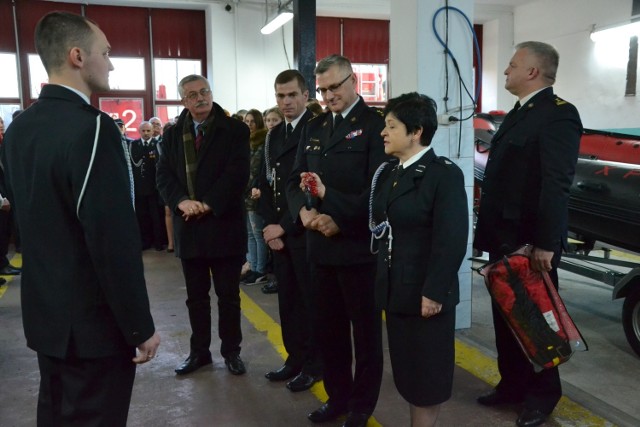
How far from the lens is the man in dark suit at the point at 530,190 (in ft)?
8.08

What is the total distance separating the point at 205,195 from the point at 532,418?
6.52ft

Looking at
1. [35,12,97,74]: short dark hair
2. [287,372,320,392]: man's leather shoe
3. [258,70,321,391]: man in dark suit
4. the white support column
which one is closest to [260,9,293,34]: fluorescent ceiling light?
the white support column

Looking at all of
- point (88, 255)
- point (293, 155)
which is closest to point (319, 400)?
point (293, 155)

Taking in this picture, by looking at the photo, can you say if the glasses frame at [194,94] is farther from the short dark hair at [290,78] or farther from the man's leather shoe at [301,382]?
the man's leather shoe at [301,382]

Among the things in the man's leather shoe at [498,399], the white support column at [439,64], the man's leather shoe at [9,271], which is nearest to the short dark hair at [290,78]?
the white support column at [439,64]

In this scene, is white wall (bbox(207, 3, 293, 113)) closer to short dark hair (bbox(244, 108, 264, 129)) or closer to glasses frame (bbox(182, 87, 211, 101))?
short dark hair (bbox(244, 108, 264, 129))

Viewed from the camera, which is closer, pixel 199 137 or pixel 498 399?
pixel 498 399

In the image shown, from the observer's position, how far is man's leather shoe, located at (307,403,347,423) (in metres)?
2.65

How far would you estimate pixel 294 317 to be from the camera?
123 inches

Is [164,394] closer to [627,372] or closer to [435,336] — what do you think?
[435,336]

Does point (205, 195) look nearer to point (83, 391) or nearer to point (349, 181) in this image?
point (349, 181)

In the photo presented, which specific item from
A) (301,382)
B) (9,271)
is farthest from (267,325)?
(9,271)

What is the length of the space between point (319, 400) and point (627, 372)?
1.86 meters

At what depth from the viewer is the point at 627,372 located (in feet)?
10.8
